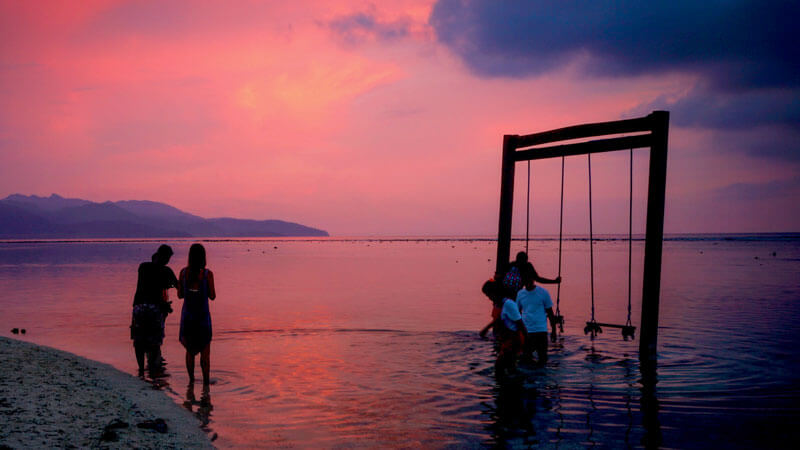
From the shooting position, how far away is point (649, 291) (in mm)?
13648

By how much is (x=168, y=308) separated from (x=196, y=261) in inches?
90.9

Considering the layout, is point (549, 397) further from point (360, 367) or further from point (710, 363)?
point (710, 363)

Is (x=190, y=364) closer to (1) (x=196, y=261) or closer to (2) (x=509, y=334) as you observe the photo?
(1) (x=196, y=261)

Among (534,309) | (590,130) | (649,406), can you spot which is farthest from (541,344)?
(590,130)

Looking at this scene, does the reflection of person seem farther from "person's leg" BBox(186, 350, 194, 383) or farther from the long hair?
the long hair

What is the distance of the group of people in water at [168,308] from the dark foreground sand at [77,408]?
0.83 metres

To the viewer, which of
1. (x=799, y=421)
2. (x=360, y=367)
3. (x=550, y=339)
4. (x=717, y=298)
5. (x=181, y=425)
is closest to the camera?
(x=181, y=425)

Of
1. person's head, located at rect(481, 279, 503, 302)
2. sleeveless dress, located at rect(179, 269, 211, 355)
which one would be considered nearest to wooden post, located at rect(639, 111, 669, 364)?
person's head, located at rect(481, 279, 503, 302)

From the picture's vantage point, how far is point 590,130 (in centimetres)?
1455

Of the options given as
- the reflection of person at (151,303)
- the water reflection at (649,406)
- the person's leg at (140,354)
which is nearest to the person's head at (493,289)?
the water reflection at (649,406)

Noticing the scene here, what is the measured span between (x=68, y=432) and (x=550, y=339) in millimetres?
12237

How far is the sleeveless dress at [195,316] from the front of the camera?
32.8 feet

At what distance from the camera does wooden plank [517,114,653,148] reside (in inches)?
538

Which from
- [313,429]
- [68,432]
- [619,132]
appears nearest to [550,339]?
[619,132]
